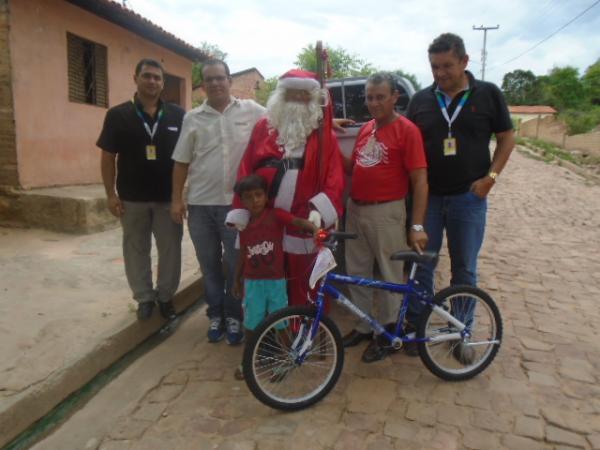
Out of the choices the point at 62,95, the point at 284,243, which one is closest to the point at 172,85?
A: the point at 62,95

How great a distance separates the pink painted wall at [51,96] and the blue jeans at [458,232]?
226 inches

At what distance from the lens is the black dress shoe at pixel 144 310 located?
12.5ft

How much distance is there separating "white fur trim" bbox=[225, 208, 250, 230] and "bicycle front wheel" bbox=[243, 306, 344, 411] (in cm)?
58

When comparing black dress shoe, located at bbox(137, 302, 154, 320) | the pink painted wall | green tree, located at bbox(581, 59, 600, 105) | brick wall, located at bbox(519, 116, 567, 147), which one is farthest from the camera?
green tree, located at bbox(581, 59, 600, 105)

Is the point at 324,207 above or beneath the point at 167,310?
above

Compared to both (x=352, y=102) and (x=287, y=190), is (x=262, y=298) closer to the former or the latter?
(x=287, y=190)

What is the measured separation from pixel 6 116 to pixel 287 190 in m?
5.30

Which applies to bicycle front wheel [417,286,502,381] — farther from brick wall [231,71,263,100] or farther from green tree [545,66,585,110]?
green tree [545,66,585,110]

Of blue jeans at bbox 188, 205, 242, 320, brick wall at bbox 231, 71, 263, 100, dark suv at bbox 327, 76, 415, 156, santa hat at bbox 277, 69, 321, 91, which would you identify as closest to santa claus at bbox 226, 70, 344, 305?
santa hat at bbox 277, 69, 321, 91

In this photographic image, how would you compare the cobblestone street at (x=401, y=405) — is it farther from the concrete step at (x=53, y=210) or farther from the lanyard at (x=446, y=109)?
the concrete step at (x=53, y=210)

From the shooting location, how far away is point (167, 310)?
4.01m

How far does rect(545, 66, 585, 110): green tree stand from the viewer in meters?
51.8

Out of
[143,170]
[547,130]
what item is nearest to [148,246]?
[143,170]

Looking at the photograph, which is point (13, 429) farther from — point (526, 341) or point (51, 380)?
point (526, 341)
